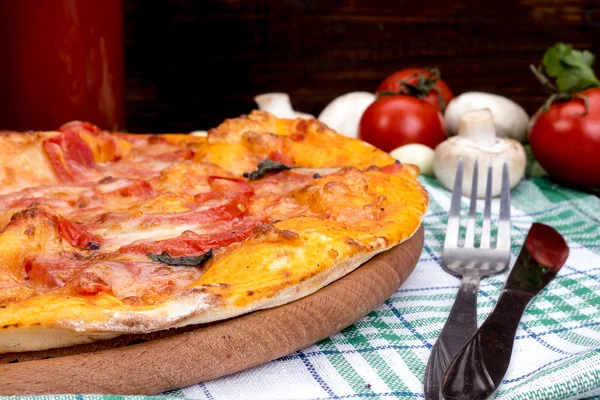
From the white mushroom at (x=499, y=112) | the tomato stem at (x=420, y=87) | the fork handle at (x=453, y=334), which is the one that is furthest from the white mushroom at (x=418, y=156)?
the fork handle at (x=453, y=334)

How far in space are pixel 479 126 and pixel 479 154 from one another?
0.09 metres

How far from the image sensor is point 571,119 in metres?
2.42

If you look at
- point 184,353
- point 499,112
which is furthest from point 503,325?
point 499,112

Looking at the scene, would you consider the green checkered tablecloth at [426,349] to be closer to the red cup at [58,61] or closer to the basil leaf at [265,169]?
the basil leaf at [265,169]

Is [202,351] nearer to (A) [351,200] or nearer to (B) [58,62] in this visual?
(A) [351,200]

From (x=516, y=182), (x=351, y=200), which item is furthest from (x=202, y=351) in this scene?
(x=516, y=182)

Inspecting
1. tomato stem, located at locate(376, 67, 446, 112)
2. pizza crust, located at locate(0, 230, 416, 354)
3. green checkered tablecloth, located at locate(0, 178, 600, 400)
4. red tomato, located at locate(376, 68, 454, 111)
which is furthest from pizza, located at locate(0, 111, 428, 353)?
red tomato, located at locate(376, 68, 454, 111)

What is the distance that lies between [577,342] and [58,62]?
5.54 ft

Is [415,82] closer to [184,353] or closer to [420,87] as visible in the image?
[420,87]

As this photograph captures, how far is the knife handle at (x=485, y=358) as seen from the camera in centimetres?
121

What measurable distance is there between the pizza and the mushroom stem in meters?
0.48

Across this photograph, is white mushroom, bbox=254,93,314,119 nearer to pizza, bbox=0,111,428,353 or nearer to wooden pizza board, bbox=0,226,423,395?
pizza, bbox=0,111,428,353

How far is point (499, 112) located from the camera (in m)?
2.73

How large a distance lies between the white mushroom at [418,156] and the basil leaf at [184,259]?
1213 millimetres
